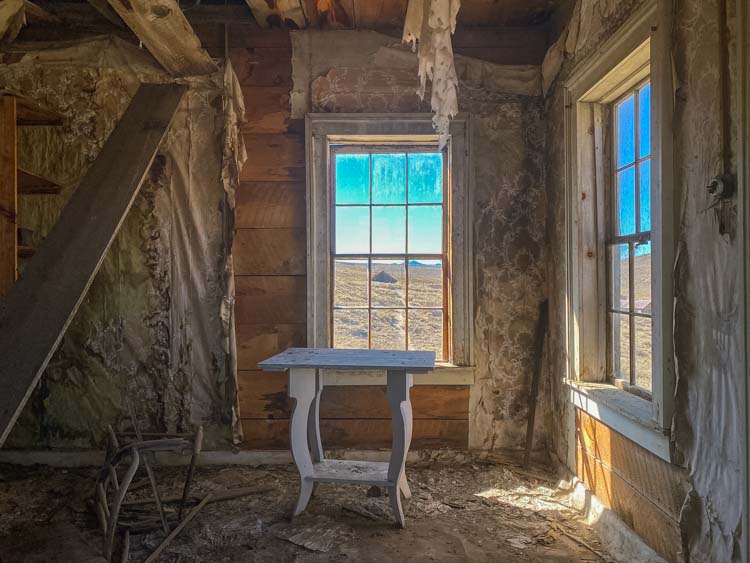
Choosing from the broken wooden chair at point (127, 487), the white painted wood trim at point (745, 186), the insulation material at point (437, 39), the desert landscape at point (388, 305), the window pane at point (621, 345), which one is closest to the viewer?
the white painted wood trim at point (745, 186)

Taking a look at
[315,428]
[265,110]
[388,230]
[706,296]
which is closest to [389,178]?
[388,230]

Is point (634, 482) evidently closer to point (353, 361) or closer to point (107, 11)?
point (353, 361)

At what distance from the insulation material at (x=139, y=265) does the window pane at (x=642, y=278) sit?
2400 mm

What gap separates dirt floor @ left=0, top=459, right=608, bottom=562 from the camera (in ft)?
7.63

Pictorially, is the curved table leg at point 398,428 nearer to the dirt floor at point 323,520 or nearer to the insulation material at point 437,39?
the dirt floor at point 323,520

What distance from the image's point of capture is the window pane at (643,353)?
2421mm

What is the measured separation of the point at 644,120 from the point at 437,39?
1.12 m

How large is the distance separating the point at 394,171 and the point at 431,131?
0.37 meters

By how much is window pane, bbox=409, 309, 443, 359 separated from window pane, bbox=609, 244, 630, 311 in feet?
3.82

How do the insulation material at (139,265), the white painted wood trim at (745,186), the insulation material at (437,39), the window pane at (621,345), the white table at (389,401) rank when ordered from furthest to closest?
the insulation material at (139,265)
the window pane at (621,345)
the white table at (389,401)
the insulation material at (437,39)
the white painted wood trim at (745,186)

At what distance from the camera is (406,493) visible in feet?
9.41

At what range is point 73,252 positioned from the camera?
2.42m

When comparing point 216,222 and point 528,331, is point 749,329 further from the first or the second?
point 216,222

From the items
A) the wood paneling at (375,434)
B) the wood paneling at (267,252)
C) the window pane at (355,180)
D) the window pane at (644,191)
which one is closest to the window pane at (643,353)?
the window pane at (644,191)
